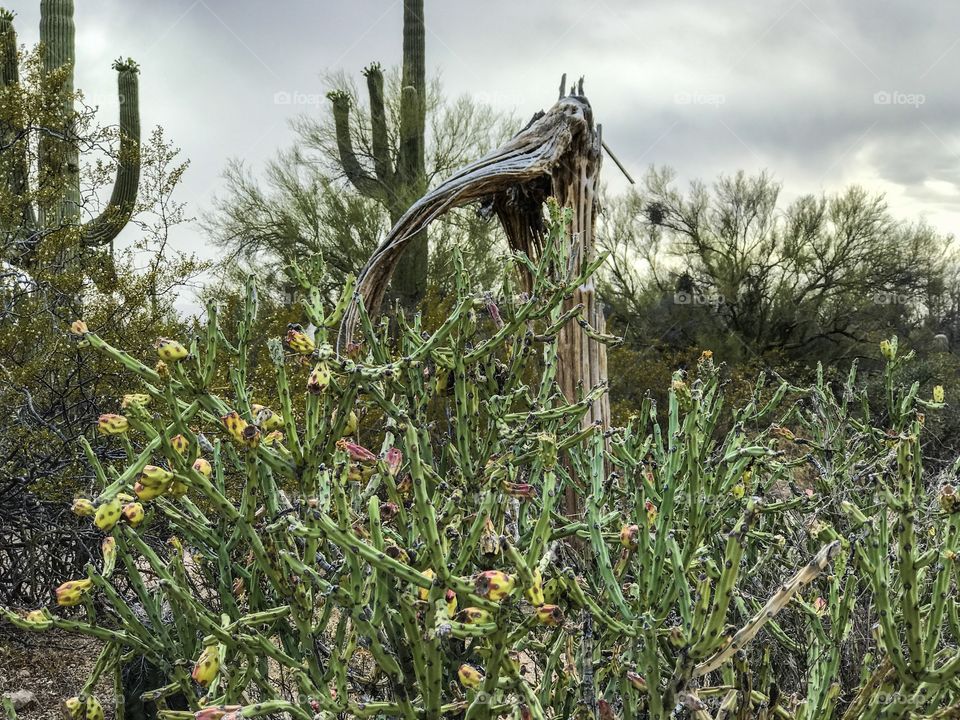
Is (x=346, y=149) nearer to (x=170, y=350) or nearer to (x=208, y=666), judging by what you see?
(x=170, y=350)

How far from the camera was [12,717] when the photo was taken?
4.45 feet

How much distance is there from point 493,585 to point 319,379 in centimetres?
37

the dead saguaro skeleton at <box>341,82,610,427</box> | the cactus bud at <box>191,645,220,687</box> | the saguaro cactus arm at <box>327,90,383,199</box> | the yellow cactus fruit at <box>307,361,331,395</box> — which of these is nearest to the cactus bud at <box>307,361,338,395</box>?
the yellow cactus fruit at <box>307,361,331,395</box>

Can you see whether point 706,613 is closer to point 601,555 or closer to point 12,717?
point 601,555

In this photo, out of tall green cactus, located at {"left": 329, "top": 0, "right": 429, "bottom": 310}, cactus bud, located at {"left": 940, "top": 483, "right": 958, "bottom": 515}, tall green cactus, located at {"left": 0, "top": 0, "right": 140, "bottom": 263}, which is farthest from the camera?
tall green cactus, located at {"left": 329, "top": 0, "right": 429, "bottom": 310}

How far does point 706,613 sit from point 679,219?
15779mm

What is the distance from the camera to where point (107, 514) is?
3.27 ft

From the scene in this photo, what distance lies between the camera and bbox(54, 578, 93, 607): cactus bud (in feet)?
3.59

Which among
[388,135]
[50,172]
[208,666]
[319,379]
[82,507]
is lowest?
[208,666]

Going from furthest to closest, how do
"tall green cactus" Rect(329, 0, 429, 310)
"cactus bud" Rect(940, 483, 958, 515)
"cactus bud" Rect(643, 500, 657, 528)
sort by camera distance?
"tall green cactus" Rect(329, 0, 429, 310)
"cactus bud" Rect(643, 500, 657, 528)
"cactus bud" Rect(940, 483, 958, 515)

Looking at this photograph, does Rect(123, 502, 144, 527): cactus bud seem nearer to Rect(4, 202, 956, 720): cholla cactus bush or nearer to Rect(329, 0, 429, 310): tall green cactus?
Rect(4, 202, 956, 720): cholla cactus bush

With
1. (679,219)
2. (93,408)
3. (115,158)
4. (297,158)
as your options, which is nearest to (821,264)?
(679,219)

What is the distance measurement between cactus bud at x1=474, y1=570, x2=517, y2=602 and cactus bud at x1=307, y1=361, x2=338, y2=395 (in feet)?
1.14

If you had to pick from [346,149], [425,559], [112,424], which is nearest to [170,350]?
[112,424]
